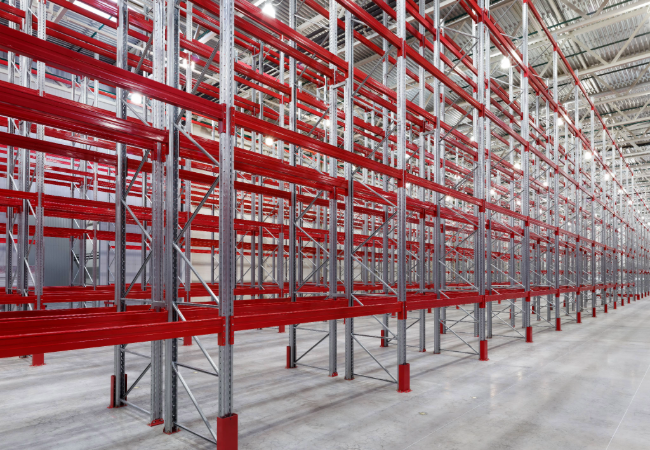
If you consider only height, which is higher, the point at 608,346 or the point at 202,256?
the point at 202,256

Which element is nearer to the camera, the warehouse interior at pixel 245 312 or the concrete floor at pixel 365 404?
the warehouse interior at pixel 245 312

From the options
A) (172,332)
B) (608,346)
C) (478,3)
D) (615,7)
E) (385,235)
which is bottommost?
(608,346)

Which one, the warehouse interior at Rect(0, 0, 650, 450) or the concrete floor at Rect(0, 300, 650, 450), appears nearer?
the warehouse interior at Rect(0, 0, 650, 450)

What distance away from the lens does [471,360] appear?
10.5m

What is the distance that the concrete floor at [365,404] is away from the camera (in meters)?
5.59

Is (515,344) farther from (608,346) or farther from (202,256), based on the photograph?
(202,256)

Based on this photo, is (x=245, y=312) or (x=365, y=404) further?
(x=365, y=404)

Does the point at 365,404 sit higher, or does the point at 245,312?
the point at 245,312

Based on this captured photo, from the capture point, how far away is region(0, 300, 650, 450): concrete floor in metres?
5.59

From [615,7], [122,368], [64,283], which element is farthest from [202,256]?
[615,7]

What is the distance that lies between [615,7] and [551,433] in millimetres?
16202

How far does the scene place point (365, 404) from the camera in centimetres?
702

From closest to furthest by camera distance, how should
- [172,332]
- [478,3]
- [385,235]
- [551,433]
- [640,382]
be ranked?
[172,332] → [551,433] → [640,382] → [385,235] → [478,3]

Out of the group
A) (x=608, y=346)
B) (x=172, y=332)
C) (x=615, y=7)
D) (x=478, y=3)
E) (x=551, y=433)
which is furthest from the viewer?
(x=615, y=7)
